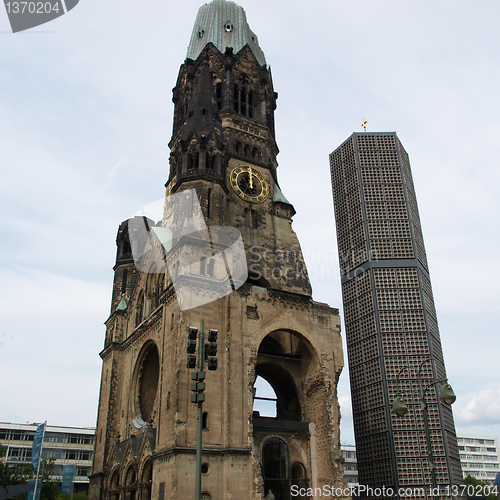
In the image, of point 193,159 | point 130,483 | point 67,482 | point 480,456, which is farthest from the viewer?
point 480,456

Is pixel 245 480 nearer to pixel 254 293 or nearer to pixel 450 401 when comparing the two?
pixel 254 293

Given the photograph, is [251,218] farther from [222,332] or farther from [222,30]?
[222,30]

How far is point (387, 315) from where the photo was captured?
47219 millimetres

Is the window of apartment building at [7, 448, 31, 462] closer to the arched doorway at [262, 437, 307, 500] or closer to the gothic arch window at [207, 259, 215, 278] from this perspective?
the arched doorway at [262, 437, 307, 500]

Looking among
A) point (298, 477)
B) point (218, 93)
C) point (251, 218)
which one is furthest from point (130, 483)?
point (218, 93)

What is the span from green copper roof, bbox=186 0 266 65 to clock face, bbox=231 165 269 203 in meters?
16.1

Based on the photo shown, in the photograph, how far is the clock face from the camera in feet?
152

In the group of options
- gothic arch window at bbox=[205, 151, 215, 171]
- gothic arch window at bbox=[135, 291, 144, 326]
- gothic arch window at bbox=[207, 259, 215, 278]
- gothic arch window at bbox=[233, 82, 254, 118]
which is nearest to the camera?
gothic arch window at bbox=[207, 259, 215, 278]

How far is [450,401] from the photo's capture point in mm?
17844

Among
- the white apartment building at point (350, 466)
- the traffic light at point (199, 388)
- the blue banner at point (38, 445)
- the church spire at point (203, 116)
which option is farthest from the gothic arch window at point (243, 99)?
the white apartment building at point (350, 466)

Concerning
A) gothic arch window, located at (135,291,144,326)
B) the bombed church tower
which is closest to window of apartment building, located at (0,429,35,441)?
the bombed church tower

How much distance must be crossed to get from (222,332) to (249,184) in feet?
56.9

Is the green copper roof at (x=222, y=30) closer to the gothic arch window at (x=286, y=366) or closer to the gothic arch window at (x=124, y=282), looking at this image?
the gothic arch window at (x=124, y=282)

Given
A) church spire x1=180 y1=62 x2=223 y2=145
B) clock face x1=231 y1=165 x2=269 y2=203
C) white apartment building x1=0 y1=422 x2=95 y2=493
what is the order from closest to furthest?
church spire x1=180 y1=62 x2=223 y2=145, clock face x1=231 y1=165 x2=269 y2=203, white apartment building x1=0 y1=422 x2=95 y2=493
